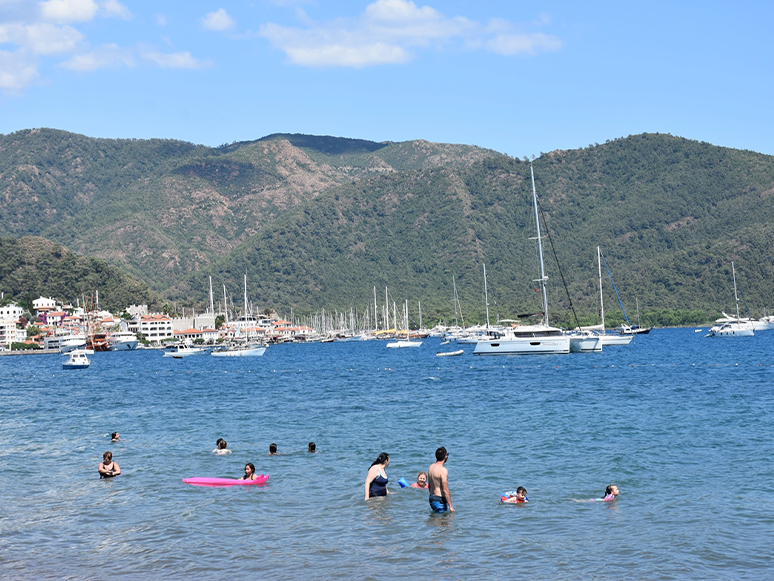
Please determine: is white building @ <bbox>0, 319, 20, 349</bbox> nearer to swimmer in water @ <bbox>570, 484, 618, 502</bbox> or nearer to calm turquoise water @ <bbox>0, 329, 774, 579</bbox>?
calm turquoise water @ <bbox>0, 329, 774, 579</bbox>

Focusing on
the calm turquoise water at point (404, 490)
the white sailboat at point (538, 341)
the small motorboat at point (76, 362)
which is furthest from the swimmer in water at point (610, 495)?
the small motorboat at point (76, 362)

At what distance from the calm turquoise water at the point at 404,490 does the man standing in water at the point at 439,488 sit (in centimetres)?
40

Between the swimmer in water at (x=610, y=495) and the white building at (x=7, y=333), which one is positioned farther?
the white building at (x=7, y=333)

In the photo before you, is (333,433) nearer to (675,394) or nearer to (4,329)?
(675,394)

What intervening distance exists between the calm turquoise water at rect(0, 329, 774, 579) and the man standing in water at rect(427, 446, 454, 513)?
400mm

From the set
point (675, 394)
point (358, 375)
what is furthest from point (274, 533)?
point (358, 375)

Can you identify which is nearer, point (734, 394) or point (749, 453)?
point (749, 453)

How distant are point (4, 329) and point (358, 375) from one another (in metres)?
148

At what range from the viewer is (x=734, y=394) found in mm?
45969

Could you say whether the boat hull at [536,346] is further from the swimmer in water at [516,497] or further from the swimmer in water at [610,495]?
the swimmer in water at [516,497]

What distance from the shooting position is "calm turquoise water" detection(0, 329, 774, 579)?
53.6 feet

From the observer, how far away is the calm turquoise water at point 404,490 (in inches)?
643

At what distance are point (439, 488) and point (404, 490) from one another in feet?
10.8

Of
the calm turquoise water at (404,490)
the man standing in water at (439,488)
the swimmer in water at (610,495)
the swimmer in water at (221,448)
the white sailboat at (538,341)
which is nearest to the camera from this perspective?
the calm turquoise water at (404,490)
